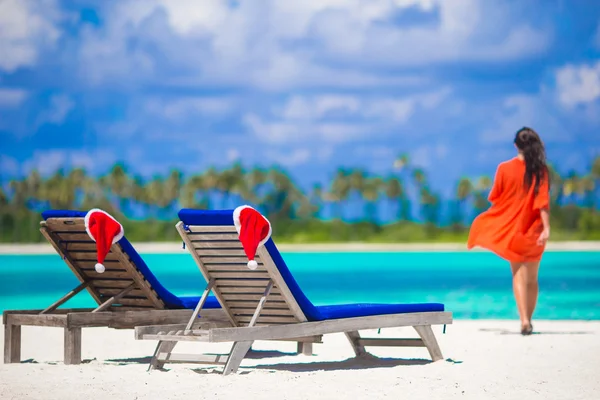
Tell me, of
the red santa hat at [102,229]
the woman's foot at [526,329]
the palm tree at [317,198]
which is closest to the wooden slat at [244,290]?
the red santa hat at [102,229]

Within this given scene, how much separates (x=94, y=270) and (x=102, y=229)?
2.22ft

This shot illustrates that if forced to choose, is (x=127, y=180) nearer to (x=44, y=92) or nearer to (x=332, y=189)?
(x=332, y=189)

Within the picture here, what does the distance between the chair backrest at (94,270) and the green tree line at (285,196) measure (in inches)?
2559

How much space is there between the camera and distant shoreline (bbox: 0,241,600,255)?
5894cm

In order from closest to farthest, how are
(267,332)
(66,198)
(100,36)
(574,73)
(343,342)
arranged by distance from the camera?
(267,332) → (343,342) → (66,198) → (574,73) → (100,36)

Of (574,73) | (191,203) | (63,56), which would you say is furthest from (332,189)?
(63,56)

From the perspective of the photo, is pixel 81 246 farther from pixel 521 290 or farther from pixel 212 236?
pixel 521 290

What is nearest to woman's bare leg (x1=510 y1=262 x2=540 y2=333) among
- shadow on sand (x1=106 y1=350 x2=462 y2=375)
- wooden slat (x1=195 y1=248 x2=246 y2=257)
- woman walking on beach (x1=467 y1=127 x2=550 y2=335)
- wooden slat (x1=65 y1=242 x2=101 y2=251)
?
woman walking on beach (x1=467 y1=127 x2=550 y2=335)

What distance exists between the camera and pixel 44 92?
111 meters

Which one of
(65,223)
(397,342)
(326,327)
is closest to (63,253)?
(65,223)

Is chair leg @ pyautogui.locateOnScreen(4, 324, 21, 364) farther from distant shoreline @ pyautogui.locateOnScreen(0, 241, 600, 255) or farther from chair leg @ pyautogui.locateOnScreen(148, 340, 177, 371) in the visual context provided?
distant shoreline @ pyautogui.locateOnScreen(0, 241, 600, 255)

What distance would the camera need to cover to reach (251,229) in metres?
6.03

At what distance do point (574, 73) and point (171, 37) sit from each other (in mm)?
44146

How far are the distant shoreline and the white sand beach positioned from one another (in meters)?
49.0
